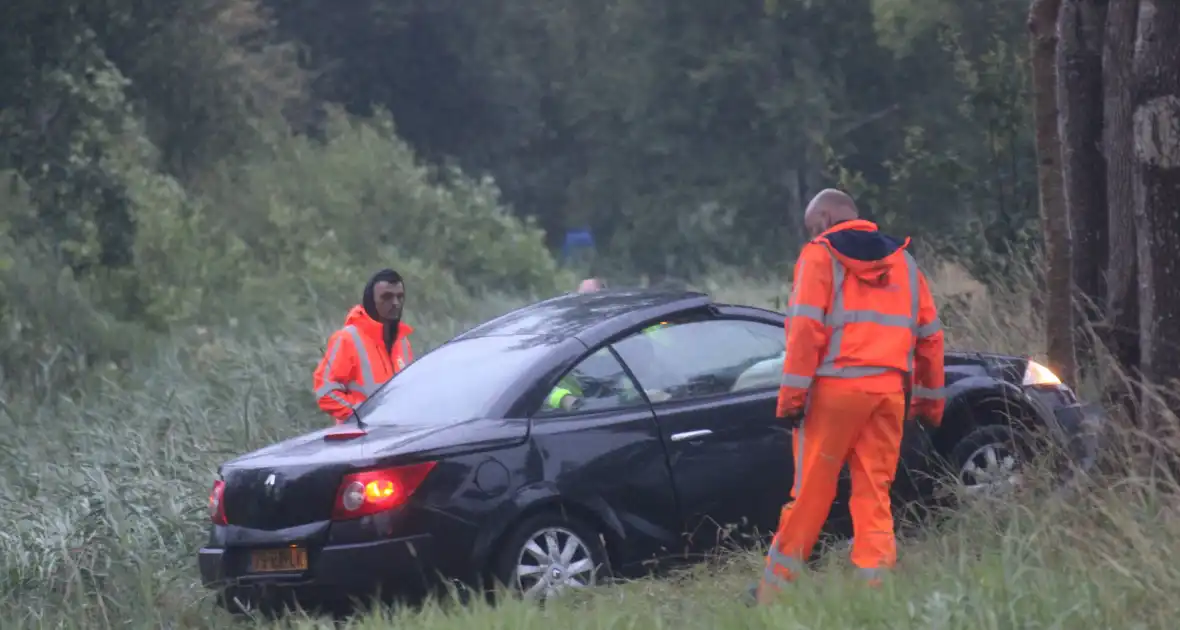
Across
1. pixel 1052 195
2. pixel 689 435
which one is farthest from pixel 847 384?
pixel 1052 195

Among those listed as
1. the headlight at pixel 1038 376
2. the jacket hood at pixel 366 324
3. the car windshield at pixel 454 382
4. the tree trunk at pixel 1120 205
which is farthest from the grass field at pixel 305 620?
the jacket hood at pixel 366 324

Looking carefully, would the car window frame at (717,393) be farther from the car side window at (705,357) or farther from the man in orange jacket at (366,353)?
the man in orange jacket at (366,353)

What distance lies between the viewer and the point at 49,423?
14.9 m

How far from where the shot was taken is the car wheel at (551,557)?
758 centimetres

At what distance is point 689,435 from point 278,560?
185 cm

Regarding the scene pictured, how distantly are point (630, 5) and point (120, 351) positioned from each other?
35.8 m

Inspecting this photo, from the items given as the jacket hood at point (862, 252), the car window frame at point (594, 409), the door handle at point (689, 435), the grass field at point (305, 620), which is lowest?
the grass field at point (305, 620)

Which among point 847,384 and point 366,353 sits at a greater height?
point 366,353

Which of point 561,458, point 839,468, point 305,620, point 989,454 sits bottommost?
point 305,620

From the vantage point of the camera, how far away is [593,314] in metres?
8.61

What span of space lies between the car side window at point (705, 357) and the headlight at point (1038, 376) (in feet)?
3.87

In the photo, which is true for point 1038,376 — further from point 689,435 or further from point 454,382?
point 454,382

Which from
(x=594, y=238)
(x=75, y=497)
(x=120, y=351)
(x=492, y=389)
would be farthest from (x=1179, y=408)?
(x=594, y=238)

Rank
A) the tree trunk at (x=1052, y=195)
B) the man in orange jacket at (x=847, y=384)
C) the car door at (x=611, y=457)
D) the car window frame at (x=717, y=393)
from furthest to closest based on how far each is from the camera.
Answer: the tree trunk at (x=1052, y=195) → the car window frame at (x=717, y=393) → the car door at (x=611, y=457) → the man in orange jacket at (x=847, y=384)
